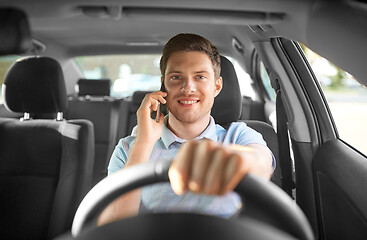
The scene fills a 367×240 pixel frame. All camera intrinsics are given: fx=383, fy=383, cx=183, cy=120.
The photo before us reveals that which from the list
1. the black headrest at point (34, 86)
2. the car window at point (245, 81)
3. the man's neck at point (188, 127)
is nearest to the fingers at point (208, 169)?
the man's neck at point (188, 127)

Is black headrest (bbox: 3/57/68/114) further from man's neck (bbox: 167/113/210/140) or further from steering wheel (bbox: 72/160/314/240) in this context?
steering wheel (bbox: 72/160/314/240)

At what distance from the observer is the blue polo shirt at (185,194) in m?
1.30

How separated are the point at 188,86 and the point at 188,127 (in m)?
0.18

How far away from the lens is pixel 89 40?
3.71 m

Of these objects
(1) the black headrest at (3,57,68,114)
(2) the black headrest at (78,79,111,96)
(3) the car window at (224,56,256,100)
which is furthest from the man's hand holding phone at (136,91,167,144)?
(2) the black headrest at (78,79,111,96)

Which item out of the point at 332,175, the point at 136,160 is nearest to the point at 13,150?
the point at 136,160

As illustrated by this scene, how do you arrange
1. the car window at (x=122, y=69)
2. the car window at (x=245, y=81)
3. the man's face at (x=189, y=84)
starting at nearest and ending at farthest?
the man's face at (x=189, y=84)
the car window at (x=245, y=81)
the car window at (x=122, y=69)

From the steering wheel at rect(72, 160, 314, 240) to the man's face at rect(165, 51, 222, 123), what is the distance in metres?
0.74

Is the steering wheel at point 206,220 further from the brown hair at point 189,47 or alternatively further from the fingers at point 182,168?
the brown hair at point 189,47

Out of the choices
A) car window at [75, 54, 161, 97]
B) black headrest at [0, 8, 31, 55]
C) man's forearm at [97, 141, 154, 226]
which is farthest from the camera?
car window at [75, 54, 161, 97]

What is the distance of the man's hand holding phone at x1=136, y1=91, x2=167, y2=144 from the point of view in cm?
135

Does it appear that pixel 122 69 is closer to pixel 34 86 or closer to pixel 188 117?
pixel 34 86

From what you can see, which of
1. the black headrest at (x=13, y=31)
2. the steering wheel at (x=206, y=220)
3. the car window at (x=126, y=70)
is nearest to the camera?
the steering wheel at (x=206, y=220)

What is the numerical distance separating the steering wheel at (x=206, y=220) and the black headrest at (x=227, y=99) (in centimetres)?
114
